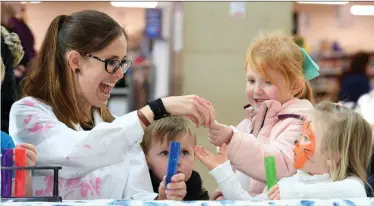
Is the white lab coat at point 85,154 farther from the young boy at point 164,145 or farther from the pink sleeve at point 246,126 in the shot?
the pink sleeve at point 246,126

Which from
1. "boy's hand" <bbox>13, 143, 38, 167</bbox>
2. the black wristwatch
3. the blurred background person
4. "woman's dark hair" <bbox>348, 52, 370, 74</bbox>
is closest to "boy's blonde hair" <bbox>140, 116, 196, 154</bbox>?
the black wristwatch

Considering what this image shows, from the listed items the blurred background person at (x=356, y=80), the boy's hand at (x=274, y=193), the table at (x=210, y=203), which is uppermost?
the table at (x=210, y=203)

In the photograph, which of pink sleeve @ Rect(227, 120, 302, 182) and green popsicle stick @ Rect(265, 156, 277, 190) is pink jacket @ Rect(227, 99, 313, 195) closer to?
pink sleeve @ Rect(227, 120, 302, 182)

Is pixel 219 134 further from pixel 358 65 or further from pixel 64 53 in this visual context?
pixel 358 65

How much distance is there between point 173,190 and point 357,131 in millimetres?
513

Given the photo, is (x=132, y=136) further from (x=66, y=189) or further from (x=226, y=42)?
(x=226, y=42)

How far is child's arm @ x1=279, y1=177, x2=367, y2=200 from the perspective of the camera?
1859 mm

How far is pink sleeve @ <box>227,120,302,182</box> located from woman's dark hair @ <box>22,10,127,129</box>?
1.58 feet

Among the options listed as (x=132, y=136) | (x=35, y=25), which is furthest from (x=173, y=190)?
(x=35, y=25)

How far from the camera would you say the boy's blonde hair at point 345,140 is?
79.7 inches

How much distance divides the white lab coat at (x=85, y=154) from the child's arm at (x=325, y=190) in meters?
0.43

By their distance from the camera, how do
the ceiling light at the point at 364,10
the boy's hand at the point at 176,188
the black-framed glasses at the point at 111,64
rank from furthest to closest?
the ceiling light at the point at 364,10 < the black-framed glasses at the point at 111,64 < the boy's hand at the point at 176,188

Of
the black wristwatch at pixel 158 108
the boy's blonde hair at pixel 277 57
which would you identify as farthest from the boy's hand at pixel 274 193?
the boy's blonde hair at pixel 277 57

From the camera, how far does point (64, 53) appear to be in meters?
2.30
